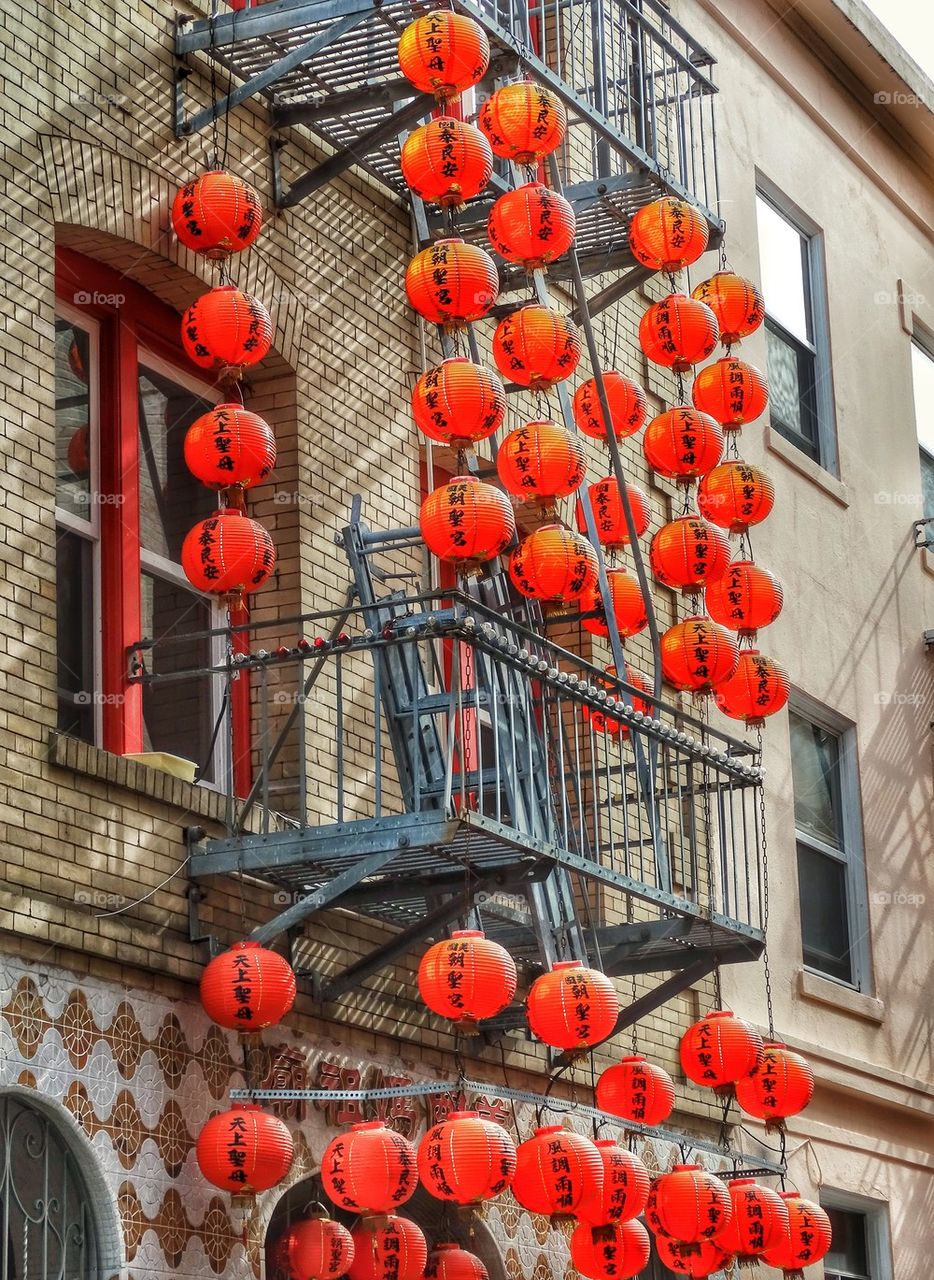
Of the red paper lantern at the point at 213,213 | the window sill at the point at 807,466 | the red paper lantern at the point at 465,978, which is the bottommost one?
the red paper lantern at the point at 465,978

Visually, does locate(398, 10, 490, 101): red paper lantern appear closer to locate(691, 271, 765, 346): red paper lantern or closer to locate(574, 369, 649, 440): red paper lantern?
locate(574, 369, 649, 440): red paper lantern

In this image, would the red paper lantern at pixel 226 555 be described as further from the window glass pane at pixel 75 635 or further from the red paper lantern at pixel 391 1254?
the red paper lantern at pixel 391 1254

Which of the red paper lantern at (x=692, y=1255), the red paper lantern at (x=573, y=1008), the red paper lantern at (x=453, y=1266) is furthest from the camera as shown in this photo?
the red paper lantern at (x=692, y=1255)

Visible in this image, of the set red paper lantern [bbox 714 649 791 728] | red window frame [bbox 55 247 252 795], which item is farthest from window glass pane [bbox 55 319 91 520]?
red paper lantern [bbox 714 649 791 728]

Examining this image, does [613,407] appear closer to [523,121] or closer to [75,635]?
[523,121]

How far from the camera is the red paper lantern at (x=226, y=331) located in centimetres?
1117

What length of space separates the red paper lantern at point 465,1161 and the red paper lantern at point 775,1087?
3414mm

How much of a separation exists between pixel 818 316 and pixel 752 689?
6407 mm

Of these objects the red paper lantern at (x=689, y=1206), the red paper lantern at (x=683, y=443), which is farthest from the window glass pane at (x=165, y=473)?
the red paper lantern at (x=689, y=1206)

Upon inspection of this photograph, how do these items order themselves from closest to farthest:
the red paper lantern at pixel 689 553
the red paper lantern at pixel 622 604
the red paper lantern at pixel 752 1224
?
the red paper lantern at pixel 752 1224 → the red paper lantern at pixel 689 553 → the red paper lantern at pixel 622 604

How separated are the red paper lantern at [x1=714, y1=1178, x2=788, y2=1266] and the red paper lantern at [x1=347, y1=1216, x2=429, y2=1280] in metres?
2.47

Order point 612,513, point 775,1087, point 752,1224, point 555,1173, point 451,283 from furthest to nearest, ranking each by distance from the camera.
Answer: point 612,513 → point 775,1087 → point 752,1224 → point 451,283 → point 555,1173

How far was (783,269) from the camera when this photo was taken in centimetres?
1953

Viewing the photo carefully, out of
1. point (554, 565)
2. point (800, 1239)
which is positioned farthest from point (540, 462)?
point (800, 1239)
